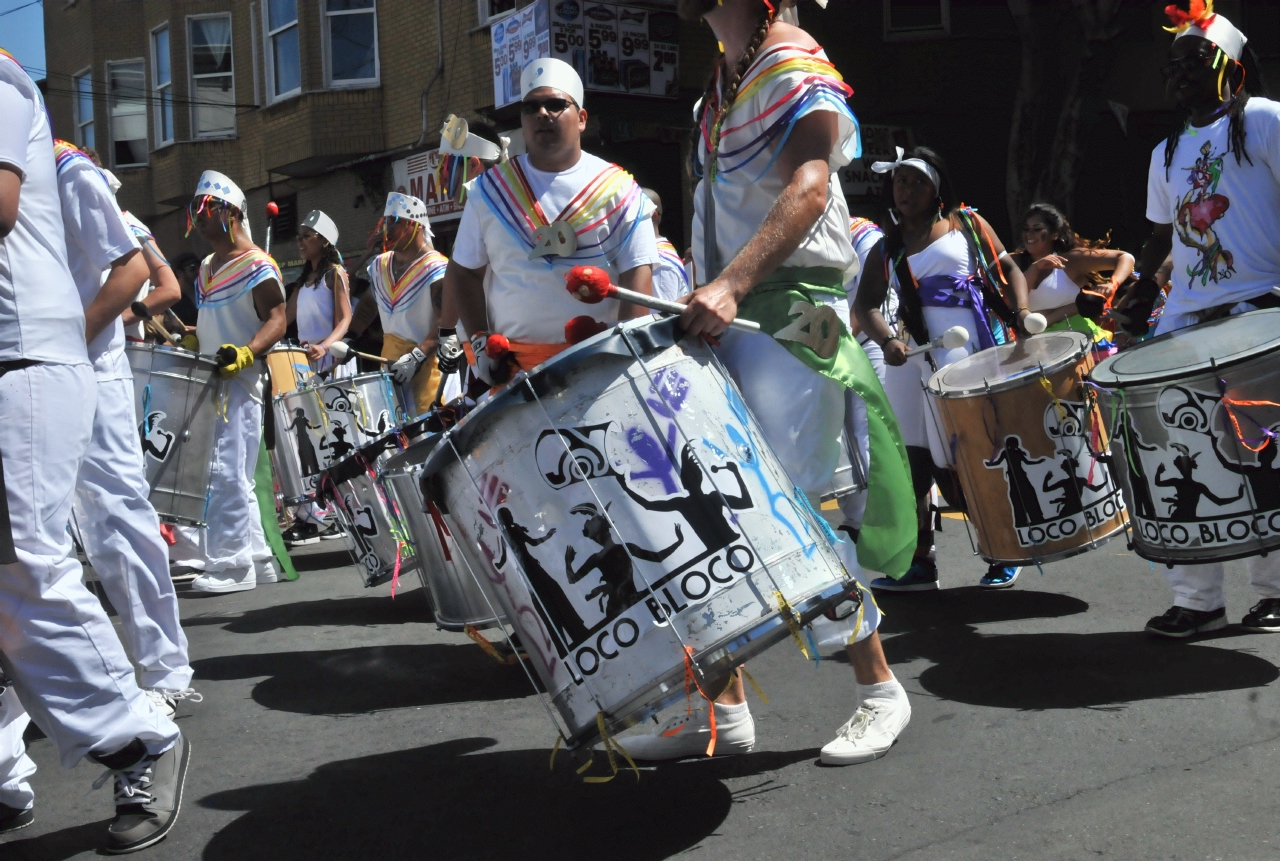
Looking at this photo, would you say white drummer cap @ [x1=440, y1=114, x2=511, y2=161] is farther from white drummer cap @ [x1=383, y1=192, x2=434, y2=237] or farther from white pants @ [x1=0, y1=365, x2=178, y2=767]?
white pants @ [x1=0, y1=365, x2=178, y2=767]

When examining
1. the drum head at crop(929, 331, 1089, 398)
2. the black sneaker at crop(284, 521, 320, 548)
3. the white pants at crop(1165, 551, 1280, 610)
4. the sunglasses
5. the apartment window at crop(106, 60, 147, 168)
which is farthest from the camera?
the apartment window at crop(106, 60, 147, 168)

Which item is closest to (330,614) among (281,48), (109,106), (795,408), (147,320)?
(147,320)

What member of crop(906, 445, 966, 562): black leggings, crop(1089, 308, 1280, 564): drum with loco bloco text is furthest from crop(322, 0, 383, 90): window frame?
crop(1089, 308, 1280, 564): drum with loco bloco text

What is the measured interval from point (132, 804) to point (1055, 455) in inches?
130

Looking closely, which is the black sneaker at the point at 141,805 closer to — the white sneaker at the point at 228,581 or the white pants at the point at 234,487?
the white pants at the point at 234,487

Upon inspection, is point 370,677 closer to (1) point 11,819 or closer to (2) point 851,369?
(1) point 11,819

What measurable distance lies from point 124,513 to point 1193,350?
3250 mm

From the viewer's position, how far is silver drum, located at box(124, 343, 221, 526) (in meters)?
5.97

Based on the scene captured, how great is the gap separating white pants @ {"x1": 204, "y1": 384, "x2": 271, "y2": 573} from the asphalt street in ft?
5.89

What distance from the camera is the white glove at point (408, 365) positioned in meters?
7.39

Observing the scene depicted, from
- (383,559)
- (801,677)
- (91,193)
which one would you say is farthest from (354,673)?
(91,193)

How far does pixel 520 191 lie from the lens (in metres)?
4.43

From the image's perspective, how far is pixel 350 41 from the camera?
21.2 m

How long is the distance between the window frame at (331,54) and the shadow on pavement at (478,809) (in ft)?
60.0
